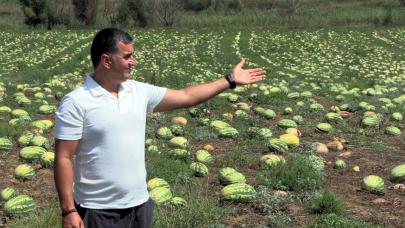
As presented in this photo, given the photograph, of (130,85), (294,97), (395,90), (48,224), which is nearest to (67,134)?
(130,85)

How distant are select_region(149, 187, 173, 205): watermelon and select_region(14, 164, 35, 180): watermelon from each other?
5.64 ft

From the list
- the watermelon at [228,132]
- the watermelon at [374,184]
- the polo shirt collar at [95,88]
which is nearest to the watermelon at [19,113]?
the watermelon at [228,132]

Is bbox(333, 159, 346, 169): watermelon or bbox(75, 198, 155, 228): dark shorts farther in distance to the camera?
bbox(333, 159, 346, 169): watermelon

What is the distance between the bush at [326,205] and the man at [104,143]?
2190 mm

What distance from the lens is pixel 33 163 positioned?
22.3 ft

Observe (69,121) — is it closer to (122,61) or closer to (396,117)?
(122,61)

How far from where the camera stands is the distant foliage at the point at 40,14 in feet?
147

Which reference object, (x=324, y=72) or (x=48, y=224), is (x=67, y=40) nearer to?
(x=324, y=72)

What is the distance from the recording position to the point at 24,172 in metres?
6.18

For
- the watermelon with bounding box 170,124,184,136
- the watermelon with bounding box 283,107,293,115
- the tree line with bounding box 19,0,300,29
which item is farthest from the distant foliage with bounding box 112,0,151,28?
the watermelon with bounding box 170,124,184,136

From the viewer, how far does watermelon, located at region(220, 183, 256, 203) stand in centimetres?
547

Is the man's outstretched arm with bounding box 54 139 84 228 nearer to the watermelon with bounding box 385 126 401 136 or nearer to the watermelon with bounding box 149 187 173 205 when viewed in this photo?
the watermelon with bounding box 149 187 173 205

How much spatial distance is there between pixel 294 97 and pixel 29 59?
42.9 ft

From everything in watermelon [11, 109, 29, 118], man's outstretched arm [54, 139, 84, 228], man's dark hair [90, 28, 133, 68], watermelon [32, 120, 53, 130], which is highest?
man's dark hair [90, 28, 133, 68]
